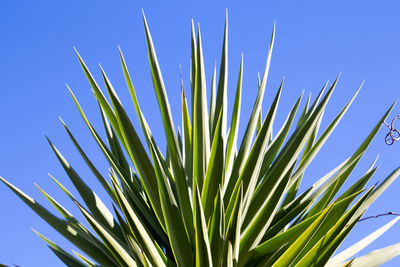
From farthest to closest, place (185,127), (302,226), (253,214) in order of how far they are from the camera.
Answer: (185,127) < (253,214) < (302,226)

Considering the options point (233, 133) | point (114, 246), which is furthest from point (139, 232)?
point (233, 133)

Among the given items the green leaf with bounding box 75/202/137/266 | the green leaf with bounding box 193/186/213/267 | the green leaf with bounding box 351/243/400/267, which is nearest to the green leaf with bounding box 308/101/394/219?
the green leaf with bounding box 351/243/400/267

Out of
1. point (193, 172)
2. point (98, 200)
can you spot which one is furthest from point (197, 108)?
point (98, 200)

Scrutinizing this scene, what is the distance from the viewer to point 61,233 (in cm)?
168

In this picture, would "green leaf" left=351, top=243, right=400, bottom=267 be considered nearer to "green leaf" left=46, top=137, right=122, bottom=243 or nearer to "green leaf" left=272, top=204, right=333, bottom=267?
"green leaf" left=272, top=204, right=333, bottom=267

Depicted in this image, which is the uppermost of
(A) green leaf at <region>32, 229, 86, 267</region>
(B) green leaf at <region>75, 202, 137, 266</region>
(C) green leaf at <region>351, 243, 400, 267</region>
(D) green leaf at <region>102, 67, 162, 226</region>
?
(D) green leaf at <region>102, 67, 162, 226</region>

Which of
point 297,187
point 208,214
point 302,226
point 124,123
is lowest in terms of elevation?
point 302,226

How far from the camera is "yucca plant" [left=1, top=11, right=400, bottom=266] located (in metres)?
1.38

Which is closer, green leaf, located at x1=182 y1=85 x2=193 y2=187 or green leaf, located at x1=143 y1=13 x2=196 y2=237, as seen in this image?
green leaf, located at x1=143 y1=13 x2=196 y2=237

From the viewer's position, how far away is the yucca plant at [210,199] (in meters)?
1.38

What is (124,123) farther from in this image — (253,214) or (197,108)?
(253,214)

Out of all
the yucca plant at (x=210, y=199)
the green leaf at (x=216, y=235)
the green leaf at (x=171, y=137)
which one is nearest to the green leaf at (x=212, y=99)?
the yucca plant at (x=210, y=199)

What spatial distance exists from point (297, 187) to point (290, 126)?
0.79 ft

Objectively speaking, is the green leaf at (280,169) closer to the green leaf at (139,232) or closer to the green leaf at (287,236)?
the green leaf at (287,236)
